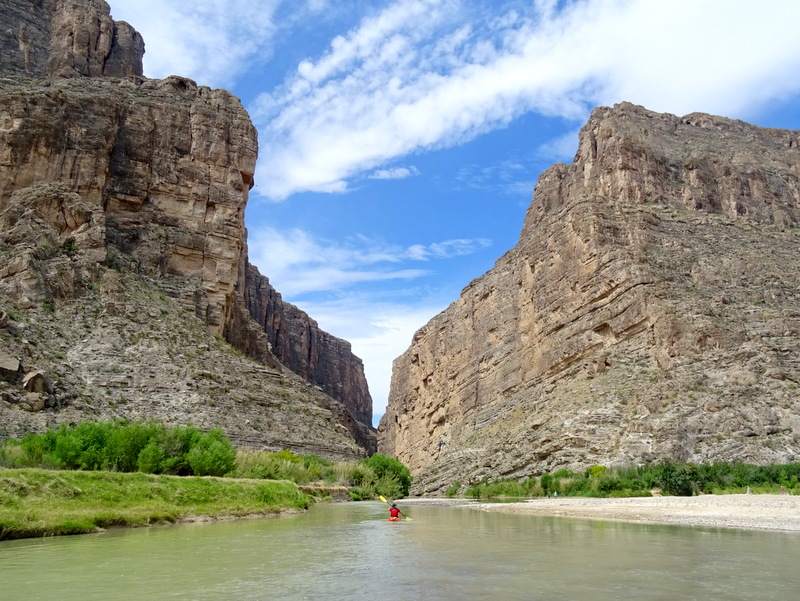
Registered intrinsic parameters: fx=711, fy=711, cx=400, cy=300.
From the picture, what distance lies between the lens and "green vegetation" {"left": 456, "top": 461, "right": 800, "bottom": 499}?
34.6 m

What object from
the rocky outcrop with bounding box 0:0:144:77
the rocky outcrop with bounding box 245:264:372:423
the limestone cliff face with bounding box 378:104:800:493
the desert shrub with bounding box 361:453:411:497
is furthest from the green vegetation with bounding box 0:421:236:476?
the rocky outcrop with bounding box 245:264:372:423

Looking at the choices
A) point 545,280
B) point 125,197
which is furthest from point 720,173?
point 125,197

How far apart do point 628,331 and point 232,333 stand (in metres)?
34.8

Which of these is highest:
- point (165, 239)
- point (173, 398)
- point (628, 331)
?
point (165, 239)

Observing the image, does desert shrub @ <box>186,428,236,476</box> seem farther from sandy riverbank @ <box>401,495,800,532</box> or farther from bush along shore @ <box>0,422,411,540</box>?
sandy riverbank @ <box>401,495,800,532</box>

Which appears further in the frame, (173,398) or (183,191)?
(183,191)

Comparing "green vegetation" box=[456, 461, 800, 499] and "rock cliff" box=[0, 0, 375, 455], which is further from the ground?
"rock cliff" box=[0, 0, 375, 455]

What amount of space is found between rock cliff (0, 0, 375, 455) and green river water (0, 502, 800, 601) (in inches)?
1034

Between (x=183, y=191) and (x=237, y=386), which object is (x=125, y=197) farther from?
(x=237, y=386)

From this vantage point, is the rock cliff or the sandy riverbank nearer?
the sandy riverbank

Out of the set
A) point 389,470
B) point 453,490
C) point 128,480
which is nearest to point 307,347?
point 389,470

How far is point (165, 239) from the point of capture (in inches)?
2382

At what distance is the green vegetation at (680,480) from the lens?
34562mm

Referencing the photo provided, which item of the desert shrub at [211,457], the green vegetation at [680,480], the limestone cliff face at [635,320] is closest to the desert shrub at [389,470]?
the limestone cliff face at [635,320]
